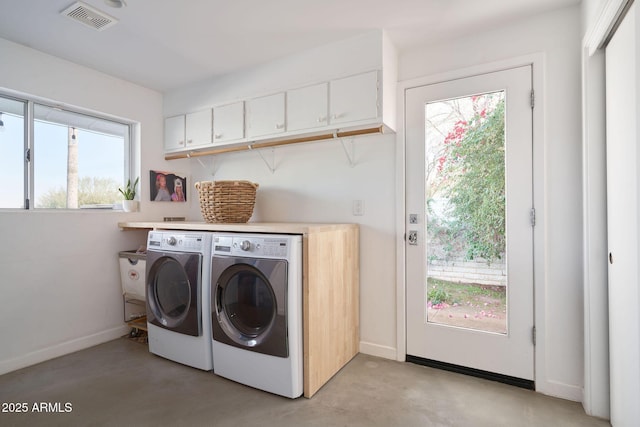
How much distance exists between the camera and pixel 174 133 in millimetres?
3074

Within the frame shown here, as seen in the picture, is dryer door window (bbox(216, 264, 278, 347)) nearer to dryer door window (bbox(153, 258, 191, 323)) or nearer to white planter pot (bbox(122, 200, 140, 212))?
dryer door window (bbox(153, 258, 191, 323))

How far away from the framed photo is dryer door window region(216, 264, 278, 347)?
1.56m

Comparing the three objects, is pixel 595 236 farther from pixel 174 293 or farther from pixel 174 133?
pixel 174 133

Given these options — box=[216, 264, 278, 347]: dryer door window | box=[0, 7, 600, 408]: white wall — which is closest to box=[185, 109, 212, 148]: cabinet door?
box=[0, 7, 600, 408]: white wall

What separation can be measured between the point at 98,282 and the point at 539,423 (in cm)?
319

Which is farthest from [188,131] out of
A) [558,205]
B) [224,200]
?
[558,205]

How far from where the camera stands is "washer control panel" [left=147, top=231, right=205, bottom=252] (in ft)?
7.11

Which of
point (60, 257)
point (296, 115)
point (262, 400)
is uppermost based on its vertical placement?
point (296, 115)

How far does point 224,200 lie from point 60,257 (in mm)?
1361

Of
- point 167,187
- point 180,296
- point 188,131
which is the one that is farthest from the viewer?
point 167,187

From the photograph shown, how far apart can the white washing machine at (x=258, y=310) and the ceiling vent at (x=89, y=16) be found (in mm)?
1473

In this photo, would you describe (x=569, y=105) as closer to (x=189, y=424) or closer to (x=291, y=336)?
(x=291, y=336)

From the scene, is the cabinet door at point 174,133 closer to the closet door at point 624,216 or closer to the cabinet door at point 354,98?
the cabinet door at point 354,98

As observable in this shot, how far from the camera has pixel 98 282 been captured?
8.84ft
